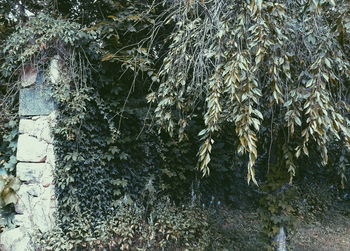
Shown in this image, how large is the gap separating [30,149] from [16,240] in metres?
0.87

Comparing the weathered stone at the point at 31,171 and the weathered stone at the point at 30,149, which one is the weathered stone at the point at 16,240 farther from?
the weathered stone at the point at 30,149

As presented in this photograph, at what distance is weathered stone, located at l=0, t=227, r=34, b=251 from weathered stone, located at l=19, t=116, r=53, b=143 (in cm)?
91

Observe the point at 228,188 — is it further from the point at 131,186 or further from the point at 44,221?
the point at 44,221

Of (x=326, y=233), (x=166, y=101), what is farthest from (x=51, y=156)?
(x=326, y=233)

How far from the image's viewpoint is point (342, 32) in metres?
2.14

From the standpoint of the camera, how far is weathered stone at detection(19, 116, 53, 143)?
3.23 m

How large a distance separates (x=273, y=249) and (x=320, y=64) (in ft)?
6.02

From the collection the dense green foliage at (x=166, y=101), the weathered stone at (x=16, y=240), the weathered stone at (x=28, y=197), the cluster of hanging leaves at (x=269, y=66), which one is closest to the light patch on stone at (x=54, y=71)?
the dense green foliage at (x=166, y=101)

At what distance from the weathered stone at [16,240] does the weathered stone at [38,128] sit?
0.91 m

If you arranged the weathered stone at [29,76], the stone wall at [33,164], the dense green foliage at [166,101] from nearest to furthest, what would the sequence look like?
the dense green foliage at [166,101] → the stone wall at [33,164] → the weathered stone at [29,76]

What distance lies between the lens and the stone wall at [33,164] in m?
3.19

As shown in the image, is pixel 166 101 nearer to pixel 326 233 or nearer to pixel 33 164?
pixel 33 164

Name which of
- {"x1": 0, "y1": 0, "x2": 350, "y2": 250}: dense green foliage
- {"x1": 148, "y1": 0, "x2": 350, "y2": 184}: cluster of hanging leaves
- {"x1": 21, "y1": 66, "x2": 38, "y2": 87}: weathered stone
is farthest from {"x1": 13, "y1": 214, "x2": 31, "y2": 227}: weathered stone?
{"x1": 148, "y1": 0, "x2": 350, "y2": 184}: cluster of hanging leaves

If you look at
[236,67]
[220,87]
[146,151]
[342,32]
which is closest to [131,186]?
[146,151]
